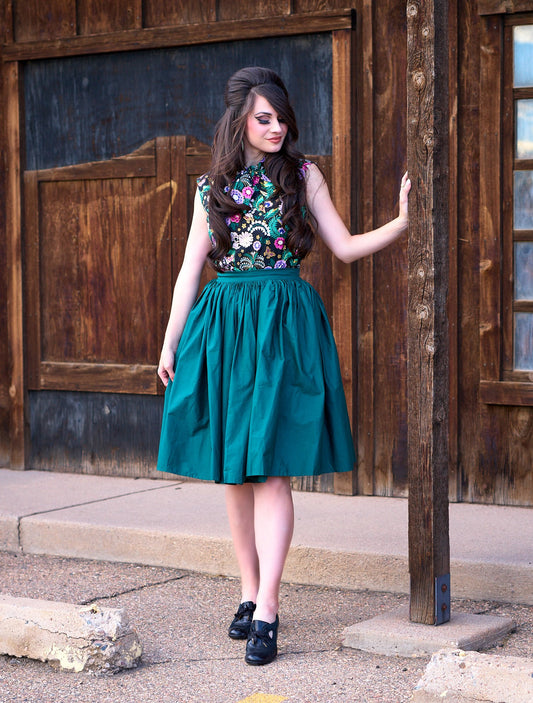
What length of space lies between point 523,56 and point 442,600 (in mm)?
2618

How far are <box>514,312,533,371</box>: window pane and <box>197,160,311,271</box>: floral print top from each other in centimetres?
174

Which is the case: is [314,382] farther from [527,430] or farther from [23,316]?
[23,316]

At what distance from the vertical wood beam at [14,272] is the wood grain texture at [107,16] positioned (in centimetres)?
49

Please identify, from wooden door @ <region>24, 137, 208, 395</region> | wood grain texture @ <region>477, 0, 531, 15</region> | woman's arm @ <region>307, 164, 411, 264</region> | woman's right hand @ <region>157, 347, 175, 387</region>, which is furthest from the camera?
wooden door @ <region>24, 137, 208, 395</region>

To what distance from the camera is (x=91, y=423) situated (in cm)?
626

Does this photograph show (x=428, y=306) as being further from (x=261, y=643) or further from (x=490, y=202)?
(x=490, y=202)

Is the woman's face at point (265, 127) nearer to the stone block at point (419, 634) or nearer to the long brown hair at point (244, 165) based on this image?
the long brown hair at point (244, 165)

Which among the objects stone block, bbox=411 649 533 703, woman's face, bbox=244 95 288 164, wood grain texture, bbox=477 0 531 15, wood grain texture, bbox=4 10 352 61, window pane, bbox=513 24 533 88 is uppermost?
wood grain texture, bbox=4 10 352 61

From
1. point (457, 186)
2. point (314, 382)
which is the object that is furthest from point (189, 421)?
point (457, 186)

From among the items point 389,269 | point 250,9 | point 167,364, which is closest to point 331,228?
point 167,364

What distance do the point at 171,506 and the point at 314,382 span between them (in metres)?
1.90

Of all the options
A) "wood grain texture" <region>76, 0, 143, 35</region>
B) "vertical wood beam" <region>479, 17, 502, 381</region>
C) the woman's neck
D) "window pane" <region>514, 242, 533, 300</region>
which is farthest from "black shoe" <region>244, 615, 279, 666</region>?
"wood grain texture" <region>76, 0, 143, 35</region>

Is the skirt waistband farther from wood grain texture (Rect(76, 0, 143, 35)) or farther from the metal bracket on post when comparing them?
wood grain texture (Rect(76, 0, 143, 35))

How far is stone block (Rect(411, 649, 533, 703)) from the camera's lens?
2926mm
